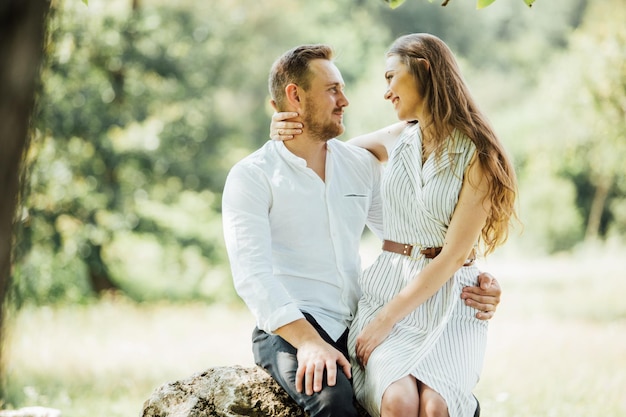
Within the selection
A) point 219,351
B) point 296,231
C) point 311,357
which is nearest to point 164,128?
point 219,351

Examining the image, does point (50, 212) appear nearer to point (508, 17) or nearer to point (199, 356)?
point (199, 356)

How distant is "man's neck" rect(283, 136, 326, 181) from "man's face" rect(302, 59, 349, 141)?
0.12ft

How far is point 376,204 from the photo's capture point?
12.0 ft

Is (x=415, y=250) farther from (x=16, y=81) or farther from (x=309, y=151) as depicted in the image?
(x=16, y=81)

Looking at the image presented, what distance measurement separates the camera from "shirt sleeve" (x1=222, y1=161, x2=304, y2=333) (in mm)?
2963

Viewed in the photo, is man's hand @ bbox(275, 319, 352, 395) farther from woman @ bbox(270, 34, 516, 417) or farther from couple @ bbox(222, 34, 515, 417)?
woman @ bbox(270, 34, 516, 417)

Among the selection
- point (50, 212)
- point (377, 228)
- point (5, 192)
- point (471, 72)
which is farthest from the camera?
point (471, 72)

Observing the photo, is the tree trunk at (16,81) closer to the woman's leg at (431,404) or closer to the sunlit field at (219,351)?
the woman's leg at (431,404)

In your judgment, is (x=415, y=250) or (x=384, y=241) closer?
(x=415, y=250)

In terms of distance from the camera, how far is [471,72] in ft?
78.5

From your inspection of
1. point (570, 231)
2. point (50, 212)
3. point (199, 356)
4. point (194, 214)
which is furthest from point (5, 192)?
point (570, 231)

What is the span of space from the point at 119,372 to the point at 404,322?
220 inches

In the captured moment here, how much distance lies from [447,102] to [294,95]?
685 mm

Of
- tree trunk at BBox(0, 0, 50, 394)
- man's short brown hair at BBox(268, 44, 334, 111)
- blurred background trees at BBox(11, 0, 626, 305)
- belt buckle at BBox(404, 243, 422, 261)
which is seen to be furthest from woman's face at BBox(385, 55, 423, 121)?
blurred background trees at BBox(11, 0, 626, 305)
